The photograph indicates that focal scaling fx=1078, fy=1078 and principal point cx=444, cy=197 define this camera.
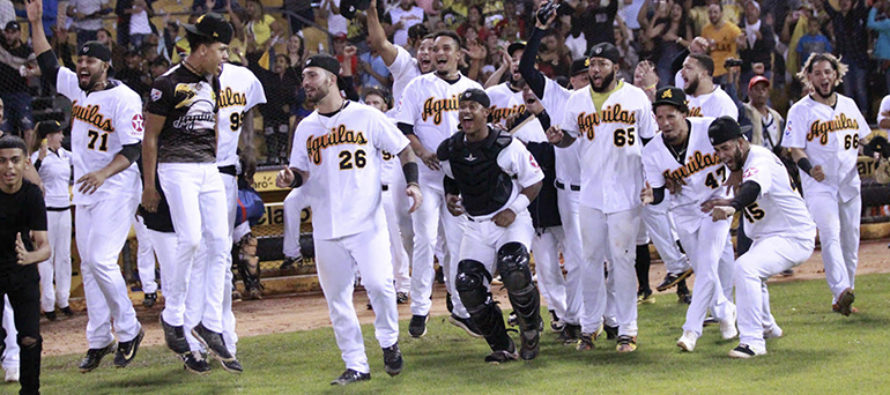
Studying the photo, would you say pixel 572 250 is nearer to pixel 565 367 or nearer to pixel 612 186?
pixel 612 186

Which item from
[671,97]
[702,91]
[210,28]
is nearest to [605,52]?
[671,97]

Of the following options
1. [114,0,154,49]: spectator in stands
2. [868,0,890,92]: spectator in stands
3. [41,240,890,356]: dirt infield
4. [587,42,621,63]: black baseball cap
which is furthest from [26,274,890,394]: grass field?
[868,0,890,92]: spectator in stands

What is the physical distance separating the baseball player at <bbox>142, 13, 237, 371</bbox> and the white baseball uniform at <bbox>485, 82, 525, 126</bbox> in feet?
9.02

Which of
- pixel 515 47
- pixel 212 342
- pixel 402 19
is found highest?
pixel 402 19

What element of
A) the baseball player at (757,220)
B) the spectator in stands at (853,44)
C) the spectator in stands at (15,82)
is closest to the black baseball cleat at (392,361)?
the baseball player at (757,220)

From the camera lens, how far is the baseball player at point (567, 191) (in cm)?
868

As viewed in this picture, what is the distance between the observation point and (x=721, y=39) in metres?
16.7

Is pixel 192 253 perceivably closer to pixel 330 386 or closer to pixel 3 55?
pixel 330 386

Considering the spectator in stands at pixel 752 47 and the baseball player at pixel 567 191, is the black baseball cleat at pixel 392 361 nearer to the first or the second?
the baseball player at pixel 567 191

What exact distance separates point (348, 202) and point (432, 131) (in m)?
2.09

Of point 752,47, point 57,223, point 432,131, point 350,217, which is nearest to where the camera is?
point 350,217

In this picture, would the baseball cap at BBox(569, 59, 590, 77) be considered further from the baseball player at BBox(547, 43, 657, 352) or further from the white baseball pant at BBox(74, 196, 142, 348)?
the white baseball pant at BBox(74, 196, 142, 348)

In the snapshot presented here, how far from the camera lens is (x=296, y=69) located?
15594 mm

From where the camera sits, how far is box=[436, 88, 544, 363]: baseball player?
777cm
